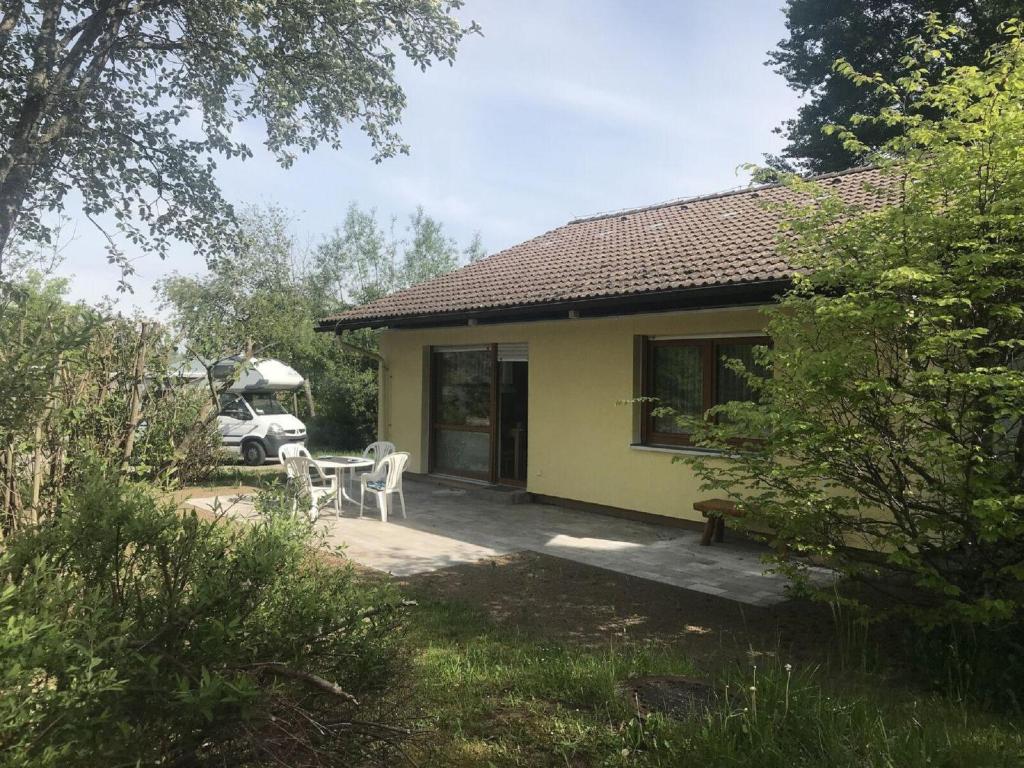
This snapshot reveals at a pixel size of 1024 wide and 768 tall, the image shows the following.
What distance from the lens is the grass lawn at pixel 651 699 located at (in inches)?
114

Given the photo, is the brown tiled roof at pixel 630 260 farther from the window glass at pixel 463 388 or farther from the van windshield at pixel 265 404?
the van windshield at pixel 265 404

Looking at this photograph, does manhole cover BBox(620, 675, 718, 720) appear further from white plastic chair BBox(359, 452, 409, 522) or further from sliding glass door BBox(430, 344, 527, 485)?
sliding glass door BBox(430, 344, 527, 485)

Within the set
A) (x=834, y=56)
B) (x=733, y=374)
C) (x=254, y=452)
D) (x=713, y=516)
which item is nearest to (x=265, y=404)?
(x=254, y=452)

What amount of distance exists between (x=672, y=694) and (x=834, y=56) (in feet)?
74.2

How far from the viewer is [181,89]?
7.91 m

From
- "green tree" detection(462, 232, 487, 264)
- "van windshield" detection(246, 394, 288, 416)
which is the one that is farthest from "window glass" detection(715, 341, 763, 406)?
"green tree" detection(462, 232, 487, 264)

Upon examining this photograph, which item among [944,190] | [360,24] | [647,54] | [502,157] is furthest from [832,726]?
[502,157]

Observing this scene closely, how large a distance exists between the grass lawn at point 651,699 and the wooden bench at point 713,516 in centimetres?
194

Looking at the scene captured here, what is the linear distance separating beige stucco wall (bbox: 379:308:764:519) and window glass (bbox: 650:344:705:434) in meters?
0.28

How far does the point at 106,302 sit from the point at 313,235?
24.6m

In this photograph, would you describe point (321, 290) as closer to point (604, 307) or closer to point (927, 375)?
point (604, 307)

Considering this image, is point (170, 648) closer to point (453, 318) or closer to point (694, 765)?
→ point (694, 765)

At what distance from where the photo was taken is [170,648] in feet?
7.56

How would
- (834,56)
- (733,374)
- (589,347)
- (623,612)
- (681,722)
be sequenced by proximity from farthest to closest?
1. (834,56)
2. (589,347)
3. (733,374)
4. (623,612)
5. (681,722)
